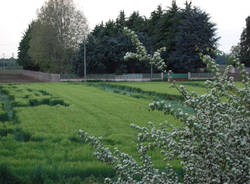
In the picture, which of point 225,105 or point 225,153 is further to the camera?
point 225,105

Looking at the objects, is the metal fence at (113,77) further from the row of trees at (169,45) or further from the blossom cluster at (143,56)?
the blossom cluster at (143,56)

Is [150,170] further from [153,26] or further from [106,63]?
[153,26]

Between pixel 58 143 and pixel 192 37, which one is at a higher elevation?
pixel 192 37

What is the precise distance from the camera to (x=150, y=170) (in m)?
4.02

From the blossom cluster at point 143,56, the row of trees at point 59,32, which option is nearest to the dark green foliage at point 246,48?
the row of trees at point 59,32

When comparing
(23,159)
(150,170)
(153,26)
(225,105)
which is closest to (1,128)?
(23,159)

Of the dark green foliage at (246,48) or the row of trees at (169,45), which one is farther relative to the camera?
the dark green foliage at (246,48)

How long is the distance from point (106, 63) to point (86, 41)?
4629mm

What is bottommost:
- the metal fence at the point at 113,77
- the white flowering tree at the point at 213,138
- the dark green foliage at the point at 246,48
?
the metal fence at the point at 113,77

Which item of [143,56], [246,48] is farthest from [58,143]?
[246,48]

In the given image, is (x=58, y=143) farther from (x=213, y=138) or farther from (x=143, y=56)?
(x=213, y=138)

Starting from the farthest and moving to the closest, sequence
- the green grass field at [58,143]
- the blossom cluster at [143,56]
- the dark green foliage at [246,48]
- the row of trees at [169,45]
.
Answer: the dark green foliage at [246,48]
the row of trees at [169,45]
the green grass field at [58,143]
the blossom cluster at [143,56]

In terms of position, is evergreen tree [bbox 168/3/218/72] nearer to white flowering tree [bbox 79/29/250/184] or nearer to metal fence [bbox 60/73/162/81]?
metal fence [bbox 60/73/162/81]

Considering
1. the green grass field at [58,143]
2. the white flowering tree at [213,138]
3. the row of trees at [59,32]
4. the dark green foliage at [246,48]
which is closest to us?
the white flowering tree at [213,138]
